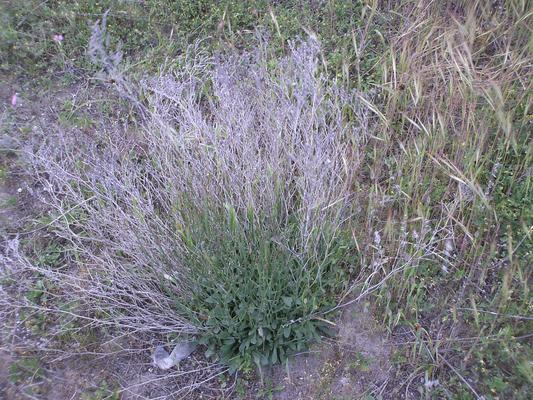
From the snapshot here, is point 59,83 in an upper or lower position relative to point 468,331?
upper

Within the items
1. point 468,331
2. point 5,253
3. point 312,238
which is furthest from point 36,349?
point 468,331

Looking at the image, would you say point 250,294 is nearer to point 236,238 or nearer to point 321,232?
point 236,238

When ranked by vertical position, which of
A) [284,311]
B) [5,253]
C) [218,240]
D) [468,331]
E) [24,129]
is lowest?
[468,331]

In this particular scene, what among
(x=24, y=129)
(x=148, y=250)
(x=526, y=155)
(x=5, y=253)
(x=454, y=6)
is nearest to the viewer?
(x=148, y=250)

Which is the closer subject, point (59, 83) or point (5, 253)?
point (5, 253)

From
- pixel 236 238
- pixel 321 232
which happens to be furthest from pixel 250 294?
pixel 321 232

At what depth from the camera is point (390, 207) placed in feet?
8.86

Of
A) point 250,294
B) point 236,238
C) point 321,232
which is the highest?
point 236,238

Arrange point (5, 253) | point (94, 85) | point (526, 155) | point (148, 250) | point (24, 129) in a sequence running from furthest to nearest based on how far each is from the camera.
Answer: point (94, 85) → point (24, 129) → point (5, 253) → point (526, 155) → point (148, 250)

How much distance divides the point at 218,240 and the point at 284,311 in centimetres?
48

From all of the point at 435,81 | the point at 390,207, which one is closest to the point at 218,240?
the point at 390,207

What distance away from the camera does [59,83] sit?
3.80m

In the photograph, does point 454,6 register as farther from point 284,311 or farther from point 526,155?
point 284,311

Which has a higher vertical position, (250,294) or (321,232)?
(321,232)
